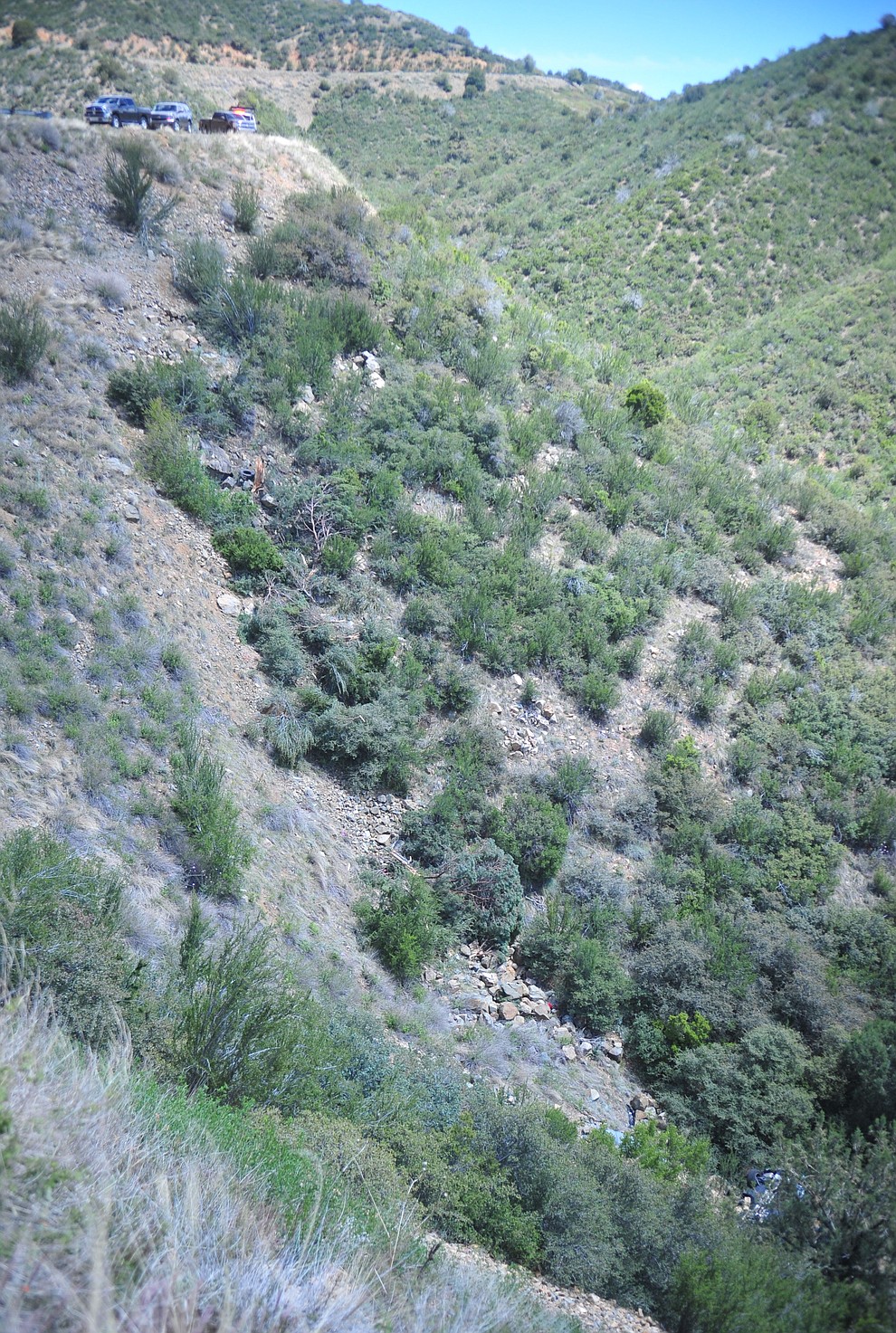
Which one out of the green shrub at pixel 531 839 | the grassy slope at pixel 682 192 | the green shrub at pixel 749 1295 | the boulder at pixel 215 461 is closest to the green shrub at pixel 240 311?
the boulder at pixel 215 461

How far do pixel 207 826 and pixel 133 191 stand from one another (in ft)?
43.0

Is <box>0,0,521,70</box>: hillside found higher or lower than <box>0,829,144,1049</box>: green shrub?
higher

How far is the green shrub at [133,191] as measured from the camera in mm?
14102

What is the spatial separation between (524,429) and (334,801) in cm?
965

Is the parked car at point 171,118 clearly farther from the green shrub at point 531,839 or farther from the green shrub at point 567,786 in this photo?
the green shrub at point 531,839

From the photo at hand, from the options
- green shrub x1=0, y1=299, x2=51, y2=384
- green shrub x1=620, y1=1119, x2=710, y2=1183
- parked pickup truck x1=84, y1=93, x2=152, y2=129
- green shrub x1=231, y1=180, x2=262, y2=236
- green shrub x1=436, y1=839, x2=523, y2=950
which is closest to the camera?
green shrub x1=620, y1=1119, x2=710, y2=1183

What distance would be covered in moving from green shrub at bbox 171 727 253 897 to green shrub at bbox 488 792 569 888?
3.83 metres

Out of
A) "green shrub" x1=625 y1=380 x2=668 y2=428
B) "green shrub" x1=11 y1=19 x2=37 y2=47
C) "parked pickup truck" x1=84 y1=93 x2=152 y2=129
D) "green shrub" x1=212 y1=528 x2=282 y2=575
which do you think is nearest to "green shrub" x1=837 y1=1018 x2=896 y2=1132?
"green shrub" x1=212 y1=528 x2=282 y2=575

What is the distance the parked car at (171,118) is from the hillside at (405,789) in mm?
2700

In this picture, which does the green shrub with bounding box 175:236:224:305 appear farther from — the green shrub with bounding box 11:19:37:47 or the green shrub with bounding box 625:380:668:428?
the green shrub with bounding box 11:19:37:47

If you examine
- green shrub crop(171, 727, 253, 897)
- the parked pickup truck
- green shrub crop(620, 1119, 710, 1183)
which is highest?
the parked pickup truck

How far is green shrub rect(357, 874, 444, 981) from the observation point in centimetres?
906

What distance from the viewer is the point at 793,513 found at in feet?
58.6

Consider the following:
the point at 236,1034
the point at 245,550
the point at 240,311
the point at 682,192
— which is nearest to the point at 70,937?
the point at 236,1034
